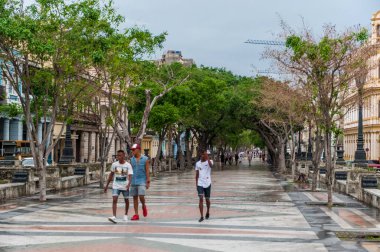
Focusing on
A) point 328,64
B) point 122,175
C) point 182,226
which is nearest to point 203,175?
point 182,226

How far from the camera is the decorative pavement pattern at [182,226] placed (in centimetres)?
1170

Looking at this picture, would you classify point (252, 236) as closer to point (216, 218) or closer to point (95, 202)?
point (216, 218)

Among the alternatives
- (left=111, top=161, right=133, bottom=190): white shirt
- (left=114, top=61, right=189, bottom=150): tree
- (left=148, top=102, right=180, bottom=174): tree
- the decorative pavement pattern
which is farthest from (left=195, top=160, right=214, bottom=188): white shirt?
(left=148, top=102, right=180, bottom=174): tree

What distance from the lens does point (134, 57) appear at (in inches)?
1145

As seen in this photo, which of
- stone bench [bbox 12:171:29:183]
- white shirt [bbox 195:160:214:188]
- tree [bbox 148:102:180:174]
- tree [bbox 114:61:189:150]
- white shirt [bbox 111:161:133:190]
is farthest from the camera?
tree [bbox 148:102:180:174]

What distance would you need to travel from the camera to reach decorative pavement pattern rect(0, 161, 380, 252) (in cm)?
1170

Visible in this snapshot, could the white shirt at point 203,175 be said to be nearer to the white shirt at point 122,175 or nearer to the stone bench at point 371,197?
the white shirt at point 122,175

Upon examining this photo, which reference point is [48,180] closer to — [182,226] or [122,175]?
[122,175]

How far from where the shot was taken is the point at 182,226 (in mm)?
14438

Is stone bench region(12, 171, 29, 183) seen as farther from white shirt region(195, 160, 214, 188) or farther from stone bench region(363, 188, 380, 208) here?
stone bench region(363, 188, 380, 208)

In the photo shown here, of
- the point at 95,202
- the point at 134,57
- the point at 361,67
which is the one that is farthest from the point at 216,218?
the point at 134,57

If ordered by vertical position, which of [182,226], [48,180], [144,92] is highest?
[144,92]

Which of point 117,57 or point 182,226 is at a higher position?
point 117,57

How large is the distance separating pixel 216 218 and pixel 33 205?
5.92m
